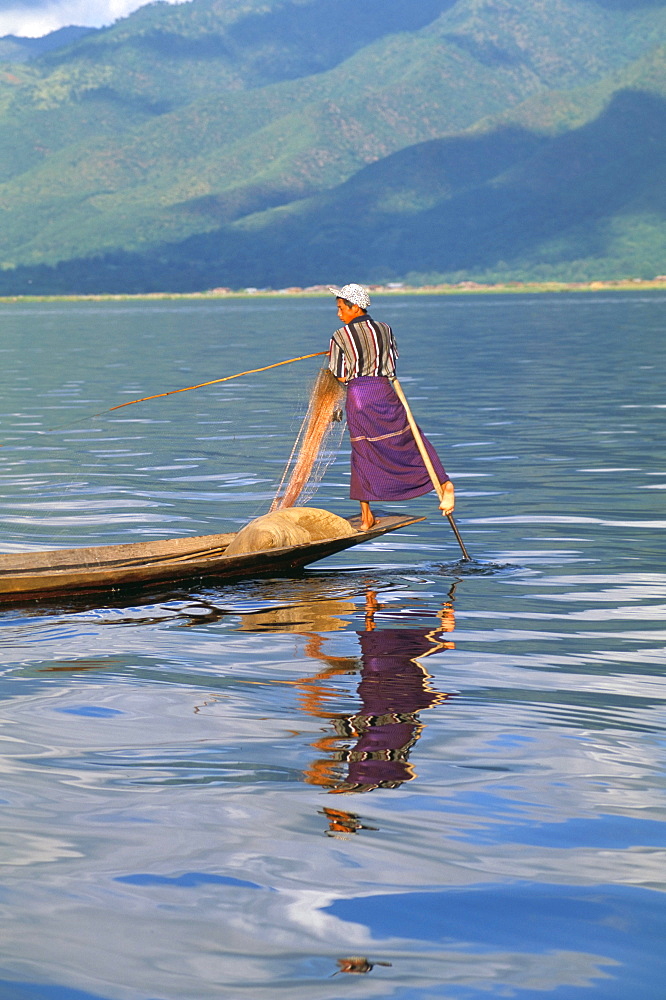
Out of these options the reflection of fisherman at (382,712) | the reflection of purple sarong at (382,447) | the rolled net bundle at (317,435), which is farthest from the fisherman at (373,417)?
the reflection of fisherman at (382,712)

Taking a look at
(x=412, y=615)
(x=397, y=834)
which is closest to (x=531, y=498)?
(x=412, y=615)

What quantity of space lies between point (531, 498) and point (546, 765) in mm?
10244

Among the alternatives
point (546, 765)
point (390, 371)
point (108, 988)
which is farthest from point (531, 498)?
point (108, 988)

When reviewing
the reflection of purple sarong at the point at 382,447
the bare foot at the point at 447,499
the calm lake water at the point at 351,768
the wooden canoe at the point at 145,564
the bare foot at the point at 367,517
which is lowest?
the calm lake water at the point at 351,768

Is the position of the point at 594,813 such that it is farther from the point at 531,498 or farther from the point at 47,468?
the point at 47,468

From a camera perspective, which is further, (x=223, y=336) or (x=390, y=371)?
(x=223, y=336)

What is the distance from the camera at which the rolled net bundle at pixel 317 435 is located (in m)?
12.8

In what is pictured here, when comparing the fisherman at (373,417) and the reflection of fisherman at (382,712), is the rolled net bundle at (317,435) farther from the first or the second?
the reflection of fisherman at (382,712)

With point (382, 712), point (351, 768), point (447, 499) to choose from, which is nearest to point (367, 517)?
point (447, 499)

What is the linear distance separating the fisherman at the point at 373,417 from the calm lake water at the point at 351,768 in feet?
2.30

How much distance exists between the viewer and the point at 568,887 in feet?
18.5

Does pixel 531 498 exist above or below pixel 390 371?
below

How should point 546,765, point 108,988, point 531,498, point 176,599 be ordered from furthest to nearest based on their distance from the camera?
point 531,498
point 176,599
point 546,765
point 108,988

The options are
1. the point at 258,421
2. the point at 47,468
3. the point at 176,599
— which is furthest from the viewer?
the point at 258,421
